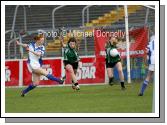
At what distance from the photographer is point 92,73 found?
22.6m

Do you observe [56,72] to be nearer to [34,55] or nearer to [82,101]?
[34,55]

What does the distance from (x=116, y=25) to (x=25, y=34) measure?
9.65 feet

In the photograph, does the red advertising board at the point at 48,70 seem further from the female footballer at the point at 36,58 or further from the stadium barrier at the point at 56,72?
the female footballer at the point at 36,58

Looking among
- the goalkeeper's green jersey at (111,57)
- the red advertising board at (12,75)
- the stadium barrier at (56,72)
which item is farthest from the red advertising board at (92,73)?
the goalkeeper's green jersey at (111,57)

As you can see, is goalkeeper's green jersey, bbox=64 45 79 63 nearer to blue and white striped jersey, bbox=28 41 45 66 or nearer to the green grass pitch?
the green grass pitch

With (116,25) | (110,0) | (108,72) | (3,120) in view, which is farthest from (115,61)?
(3,120)

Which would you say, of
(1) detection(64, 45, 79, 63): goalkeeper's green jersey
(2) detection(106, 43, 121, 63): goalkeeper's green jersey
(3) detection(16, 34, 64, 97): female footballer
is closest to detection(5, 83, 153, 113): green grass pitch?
(3) detection(16, 34, 64, 97): female footballer

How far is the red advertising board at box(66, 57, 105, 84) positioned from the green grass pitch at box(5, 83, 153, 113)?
2866 millimetres

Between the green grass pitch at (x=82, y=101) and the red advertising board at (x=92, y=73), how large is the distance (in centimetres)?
287

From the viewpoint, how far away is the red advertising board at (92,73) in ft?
73.8

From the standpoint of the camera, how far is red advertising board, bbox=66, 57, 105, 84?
73.8 feet

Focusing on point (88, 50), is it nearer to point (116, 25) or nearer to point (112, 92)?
point (116, 25)

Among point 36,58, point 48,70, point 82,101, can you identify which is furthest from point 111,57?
point 82,101

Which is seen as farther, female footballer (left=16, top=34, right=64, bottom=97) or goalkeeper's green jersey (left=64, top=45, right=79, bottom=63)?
goalkeeper's green jersey (left=64, top=45, right=79, bottom=63)
